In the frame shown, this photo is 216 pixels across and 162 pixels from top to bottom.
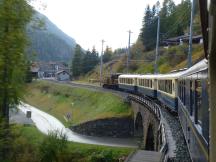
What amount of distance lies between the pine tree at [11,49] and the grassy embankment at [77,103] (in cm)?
2110

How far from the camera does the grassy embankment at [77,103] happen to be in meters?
53.9

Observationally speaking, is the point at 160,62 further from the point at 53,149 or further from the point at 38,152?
the point at 38,152

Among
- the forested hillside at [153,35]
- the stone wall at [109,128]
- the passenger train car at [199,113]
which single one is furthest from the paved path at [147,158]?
the forested hillside at [153,35]

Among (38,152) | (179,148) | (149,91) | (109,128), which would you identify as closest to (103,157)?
(38,152)

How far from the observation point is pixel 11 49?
64.8ft

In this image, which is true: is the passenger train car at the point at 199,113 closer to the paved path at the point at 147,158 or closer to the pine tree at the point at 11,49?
the paved path at the point at 147,158

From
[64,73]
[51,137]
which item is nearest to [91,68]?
[64,73]

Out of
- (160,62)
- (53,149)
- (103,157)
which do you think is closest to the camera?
(53,149)

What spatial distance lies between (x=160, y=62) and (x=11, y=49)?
226 feet

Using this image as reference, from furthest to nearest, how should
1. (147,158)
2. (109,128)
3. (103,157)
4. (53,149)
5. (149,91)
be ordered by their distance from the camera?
(109,128), (149,91), (103,157), (53,149), (147,158)

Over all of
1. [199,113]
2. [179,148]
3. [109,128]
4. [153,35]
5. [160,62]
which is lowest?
[109,128]

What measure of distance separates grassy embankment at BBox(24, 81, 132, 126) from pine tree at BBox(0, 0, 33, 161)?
21104 mm

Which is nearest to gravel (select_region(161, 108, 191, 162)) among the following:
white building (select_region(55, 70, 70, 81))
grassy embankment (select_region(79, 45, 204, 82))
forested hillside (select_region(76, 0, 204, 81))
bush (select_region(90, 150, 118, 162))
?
bush (select_region(90, 150, 118, 162))

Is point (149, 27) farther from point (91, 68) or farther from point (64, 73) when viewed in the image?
point (64, 73)
